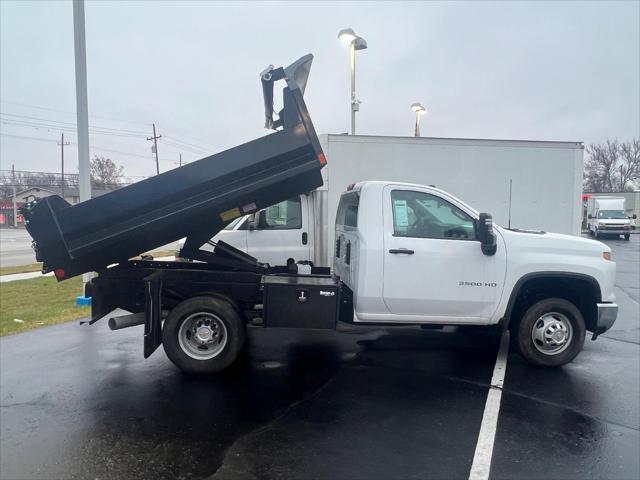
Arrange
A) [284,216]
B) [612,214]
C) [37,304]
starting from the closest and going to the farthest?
[284,216]
[37,304]
[612,214]

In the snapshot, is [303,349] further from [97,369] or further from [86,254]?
[86,254]

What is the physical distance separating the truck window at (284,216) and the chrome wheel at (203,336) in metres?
3.07

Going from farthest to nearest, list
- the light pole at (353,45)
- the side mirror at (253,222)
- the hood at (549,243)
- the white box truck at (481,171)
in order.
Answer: the light pole at (353,45)
the white box truck at (481,171)
the side mirror at (253,222)
the hood at (549,243)

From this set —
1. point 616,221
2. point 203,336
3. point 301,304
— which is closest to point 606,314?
point 301,304

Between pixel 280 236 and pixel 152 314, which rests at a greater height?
pixel 280 236

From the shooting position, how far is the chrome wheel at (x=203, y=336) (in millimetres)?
5531

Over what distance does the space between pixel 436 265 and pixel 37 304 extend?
334 inches

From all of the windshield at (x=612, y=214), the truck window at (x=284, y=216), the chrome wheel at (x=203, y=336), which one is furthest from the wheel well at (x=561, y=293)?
the windshield at (x=612, y=214)

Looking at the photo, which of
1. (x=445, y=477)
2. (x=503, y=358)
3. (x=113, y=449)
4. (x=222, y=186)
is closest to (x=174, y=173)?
(x=222, y=186)

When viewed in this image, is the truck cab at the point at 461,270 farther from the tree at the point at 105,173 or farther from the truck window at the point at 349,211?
the tree at the point at 105,173

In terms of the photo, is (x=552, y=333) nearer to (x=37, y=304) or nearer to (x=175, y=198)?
(x=175, y=198)

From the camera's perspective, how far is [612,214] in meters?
32.4

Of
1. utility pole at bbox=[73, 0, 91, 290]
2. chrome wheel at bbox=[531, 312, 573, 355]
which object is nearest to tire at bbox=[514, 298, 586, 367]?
chrome wheel at bbox=[531, 312, 573, 355]

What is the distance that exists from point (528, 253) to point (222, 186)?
356cm
